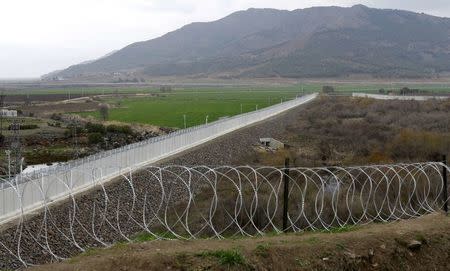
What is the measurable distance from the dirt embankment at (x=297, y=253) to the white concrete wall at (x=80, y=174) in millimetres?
5750

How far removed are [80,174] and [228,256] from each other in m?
12.4

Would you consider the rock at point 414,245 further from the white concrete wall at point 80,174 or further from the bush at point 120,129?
the bush at point 120,129

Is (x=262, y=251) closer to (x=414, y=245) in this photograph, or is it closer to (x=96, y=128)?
(x=414, y=245)

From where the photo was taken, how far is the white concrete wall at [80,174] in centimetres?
1977

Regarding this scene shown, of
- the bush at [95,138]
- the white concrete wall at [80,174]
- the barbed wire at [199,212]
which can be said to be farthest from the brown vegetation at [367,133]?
the bush at [95,138]

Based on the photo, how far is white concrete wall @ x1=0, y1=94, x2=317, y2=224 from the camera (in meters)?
19.8

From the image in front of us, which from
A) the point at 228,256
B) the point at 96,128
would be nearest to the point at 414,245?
the point at 228,256

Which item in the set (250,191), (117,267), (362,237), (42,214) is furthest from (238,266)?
(250,191)

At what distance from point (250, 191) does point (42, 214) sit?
9174 millimetres

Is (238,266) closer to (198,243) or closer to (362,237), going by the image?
(198,243)

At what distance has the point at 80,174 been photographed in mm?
24328

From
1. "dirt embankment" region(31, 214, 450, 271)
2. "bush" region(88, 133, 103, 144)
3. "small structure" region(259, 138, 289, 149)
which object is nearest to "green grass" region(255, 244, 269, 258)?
"dirt embankment" region(31, 214, 450, 271)

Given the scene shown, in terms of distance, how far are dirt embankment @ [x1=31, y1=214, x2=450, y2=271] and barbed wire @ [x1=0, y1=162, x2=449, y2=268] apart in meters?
1.66

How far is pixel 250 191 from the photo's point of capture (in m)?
26.8
